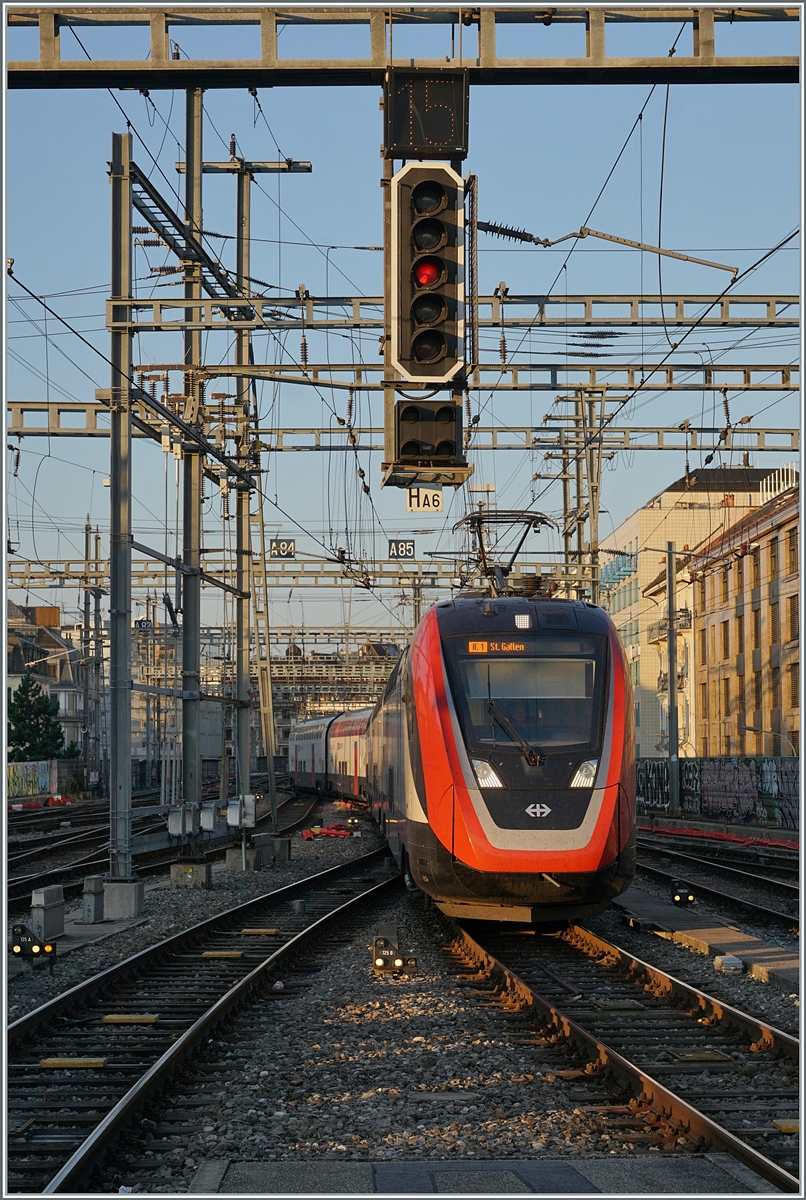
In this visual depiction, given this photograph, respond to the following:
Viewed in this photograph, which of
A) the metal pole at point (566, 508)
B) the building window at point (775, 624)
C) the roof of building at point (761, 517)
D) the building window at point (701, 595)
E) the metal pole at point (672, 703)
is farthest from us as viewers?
the building window at point (701, 595)

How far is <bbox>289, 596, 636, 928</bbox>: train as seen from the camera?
494 inches

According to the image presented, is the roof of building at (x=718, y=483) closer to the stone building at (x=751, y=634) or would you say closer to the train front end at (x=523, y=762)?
the stone building at (x=751, y=634)

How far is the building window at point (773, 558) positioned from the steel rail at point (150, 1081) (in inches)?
→ 1445

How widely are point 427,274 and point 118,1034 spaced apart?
572 centimetres

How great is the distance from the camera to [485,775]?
41.8 feet

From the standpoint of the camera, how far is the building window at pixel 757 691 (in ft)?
168

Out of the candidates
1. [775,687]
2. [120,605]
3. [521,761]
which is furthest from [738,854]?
[775,687]

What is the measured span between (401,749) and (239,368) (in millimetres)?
7619

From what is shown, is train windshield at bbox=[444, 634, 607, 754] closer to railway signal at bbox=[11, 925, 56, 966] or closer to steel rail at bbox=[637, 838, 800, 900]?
railway signal at bbox=[11, 925, 56, 966]

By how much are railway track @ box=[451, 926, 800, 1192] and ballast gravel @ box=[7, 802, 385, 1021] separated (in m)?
3.69

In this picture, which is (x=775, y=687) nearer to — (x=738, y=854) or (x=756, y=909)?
(x=738, y=854)

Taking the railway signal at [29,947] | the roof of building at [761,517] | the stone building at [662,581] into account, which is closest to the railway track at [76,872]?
the railway signal at [29,947]

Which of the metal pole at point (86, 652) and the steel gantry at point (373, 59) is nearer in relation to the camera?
the steel gantry at point (373, 59)

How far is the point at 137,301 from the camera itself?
713 inches
